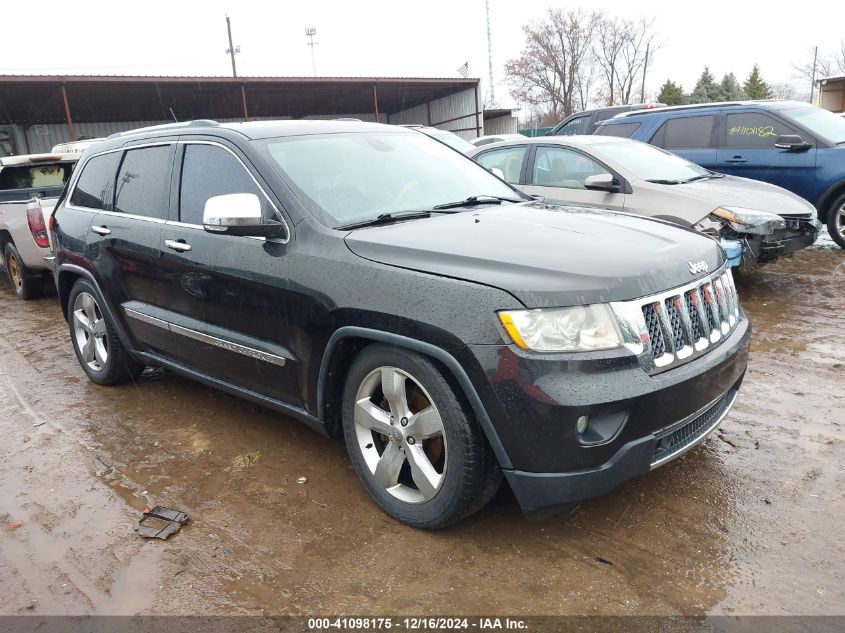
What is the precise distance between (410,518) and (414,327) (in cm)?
86

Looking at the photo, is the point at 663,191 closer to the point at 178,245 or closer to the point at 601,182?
the point at 601,182

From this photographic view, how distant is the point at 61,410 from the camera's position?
462 centimetres

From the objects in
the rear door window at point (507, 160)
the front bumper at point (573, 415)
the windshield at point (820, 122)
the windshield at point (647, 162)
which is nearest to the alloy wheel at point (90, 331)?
the front bumper at point (573, 415)

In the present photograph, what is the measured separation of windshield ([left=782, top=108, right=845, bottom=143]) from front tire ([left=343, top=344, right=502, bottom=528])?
24.2 ft

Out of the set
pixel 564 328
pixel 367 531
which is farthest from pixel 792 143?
pixel 367 531

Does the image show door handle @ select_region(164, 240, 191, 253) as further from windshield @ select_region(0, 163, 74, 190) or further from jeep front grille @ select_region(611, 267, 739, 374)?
windshield @ select_region(0, 163, 74, 190)

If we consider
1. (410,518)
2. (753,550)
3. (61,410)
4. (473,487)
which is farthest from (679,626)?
(61,410)

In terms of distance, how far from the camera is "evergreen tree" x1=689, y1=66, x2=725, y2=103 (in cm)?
3866

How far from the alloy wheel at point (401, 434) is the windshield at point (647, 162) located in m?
4.67

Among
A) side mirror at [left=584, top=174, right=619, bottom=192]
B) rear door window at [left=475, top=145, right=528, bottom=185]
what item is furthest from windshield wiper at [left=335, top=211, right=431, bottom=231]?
rear door window at [left=475, top=145, right=528, bottom=185]

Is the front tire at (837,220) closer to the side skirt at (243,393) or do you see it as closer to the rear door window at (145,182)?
the side skirt at (243,393)

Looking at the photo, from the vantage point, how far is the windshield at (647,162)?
6.79m

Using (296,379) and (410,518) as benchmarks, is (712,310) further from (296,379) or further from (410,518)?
(296,379)

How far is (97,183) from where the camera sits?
474 centimetres
